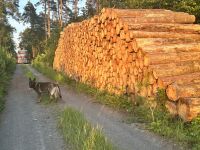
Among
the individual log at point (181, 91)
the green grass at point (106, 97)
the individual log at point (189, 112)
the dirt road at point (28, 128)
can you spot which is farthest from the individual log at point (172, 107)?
the dirt road at point (28, 128)

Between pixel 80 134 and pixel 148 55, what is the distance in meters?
3.48

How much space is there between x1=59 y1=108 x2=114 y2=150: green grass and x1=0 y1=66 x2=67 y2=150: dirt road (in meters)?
0.21

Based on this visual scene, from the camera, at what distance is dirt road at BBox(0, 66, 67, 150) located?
7.70 m

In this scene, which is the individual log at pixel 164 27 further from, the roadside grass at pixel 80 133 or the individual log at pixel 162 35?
the roadside grass at pixel 80 133

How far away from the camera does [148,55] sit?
1013cm

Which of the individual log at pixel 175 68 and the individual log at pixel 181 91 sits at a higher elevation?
the individual log at pixel 175 68

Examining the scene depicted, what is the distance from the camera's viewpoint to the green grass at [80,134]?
6.71 metres

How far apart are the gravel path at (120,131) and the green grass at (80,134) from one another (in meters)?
0.48

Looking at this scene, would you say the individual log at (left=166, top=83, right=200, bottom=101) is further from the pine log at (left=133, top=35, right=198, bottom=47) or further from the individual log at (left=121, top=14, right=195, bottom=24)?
the individual log at (left=121, top=14, right=195, bottom=24)

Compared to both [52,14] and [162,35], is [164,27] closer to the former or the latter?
[162,35]

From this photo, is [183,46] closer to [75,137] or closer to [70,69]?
[75,137]

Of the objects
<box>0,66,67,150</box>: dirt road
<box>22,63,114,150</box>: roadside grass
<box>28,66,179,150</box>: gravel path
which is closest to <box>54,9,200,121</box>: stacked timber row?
<box>28,66,179,150</box>: gravel path

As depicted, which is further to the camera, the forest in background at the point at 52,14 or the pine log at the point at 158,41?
the forest in background at the point at 52,14

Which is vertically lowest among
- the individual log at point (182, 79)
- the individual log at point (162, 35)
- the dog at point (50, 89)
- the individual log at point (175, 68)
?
the dog at point (50, 89)
